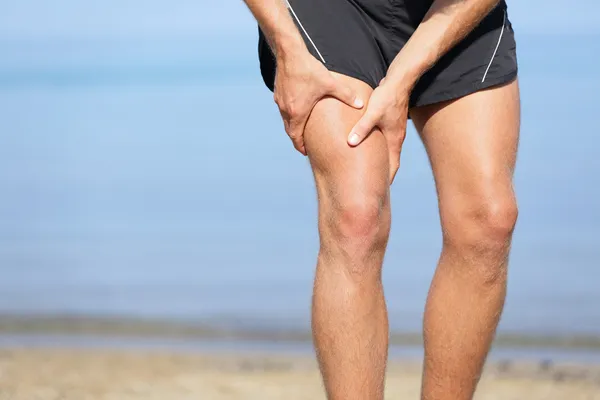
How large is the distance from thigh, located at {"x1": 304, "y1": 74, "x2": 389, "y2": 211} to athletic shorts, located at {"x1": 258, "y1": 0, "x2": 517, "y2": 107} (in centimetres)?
8

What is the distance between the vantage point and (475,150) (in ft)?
8.66

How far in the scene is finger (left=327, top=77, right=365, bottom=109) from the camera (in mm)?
2516

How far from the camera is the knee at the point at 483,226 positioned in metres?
2.62

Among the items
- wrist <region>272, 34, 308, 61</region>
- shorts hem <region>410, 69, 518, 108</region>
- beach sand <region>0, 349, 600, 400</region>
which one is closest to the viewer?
wrist <region>272, 34, 308, 61</region>

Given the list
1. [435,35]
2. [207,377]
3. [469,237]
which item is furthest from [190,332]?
[435,35]

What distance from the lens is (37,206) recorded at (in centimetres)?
700

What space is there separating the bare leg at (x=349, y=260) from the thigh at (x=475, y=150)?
209 millimetres

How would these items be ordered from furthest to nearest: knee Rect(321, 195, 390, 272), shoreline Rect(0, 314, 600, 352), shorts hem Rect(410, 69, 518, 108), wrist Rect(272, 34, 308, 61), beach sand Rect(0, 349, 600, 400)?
1. shoreline Rect(0, 314, 600, 352)
2. beach sand Rect(0, 349, 600, 400)
3. shorts hem Rect(410, 69, 518, 108)
4. wrist Rect(272, 34, 308, 61)
5. knee Rect(321, 195, 390, 272)

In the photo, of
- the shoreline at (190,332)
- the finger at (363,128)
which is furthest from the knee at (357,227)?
the shoreline at (190,332)

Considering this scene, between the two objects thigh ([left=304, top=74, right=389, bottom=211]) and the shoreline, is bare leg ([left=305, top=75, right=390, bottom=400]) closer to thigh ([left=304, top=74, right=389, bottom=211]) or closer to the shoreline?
thigh ([left=304, top=74, right=389, bottom=211])

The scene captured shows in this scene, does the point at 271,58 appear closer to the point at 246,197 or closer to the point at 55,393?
the point at 55,393

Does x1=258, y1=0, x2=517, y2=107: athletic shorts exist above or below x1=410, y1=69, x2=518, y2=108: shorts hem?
above

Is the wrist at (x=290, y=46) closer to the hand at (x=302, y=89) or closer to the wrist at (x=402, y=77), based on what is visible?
the hand at (x=302, y=89)

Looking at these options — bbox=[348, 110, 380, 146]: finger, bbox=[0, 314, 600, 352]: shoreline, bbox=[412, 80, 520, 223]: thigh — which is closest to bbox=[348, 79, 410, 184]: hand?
bbox=[348, 110, 380, 146]: finger
